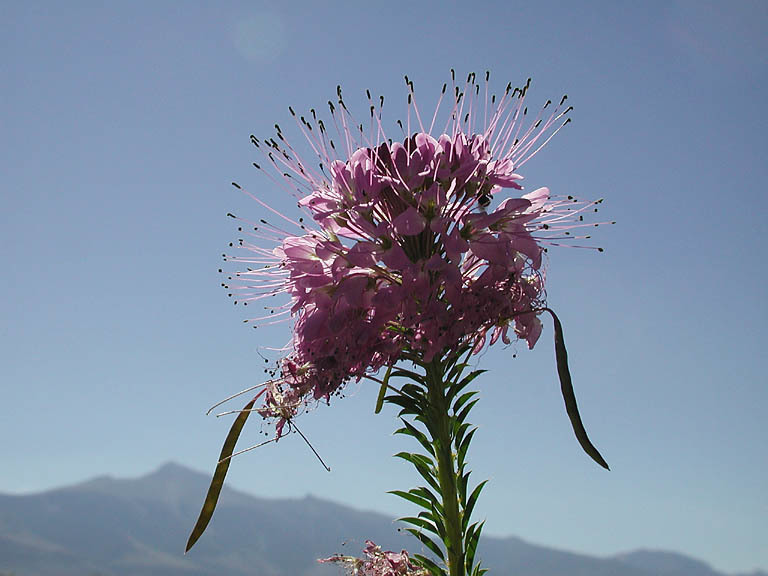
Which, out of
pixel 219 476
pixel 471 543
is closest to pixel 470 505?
pixel 471 543

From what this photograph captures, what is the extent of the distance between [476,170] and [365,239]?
619mm

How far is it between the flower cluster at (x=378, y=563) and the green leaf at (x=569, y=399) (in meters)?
0.93

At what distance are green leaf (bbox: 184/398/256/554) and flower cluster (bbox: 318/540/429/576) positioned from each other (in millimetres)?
812

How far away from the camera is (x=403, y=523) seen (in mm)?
3047

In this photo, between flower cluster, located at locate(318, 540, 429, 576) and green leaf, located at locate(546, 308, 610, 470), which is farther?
flower cluster, located at locate(318, 540, 429, 576)

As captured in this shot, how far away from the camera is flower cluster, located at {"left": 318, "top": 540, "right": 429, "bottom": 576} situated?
2.97 meters

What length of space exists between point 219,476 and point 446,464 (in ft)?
3.32

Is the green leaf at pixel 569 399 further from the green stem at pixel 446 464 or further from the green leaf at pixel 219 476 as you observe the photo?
the green leaf at pixel 219 476

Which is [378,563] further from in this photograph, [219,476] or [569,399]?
[569,399]

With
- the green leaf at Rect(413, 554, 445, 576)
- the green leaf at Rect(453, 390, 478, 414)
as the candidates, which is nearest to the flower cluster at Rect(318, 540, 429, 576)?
the green leaf at Rect(413, 554, 445, 576)

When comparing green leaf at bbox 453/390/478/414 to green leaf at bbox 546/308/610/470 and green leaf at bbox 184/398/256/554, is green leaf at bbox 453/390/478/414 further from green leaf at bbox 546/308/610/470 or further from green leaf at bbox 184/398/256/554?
green leaf at bbox 184/398/256/554

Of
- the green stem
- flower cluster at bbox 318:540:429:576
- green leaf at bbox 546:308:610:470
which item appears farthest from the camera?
flower cluster at bbox 318:540:429:576

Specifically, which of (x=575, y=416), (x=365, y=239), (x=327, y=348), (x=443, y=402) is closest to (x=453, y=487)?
(x=443, y=402)

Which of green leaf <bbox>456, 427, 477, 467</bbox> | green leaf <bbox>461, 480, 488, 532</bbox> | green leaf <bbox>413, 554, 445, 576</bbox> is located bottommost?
green leaf <bbox>413, 554, 445, 576</bbox>
